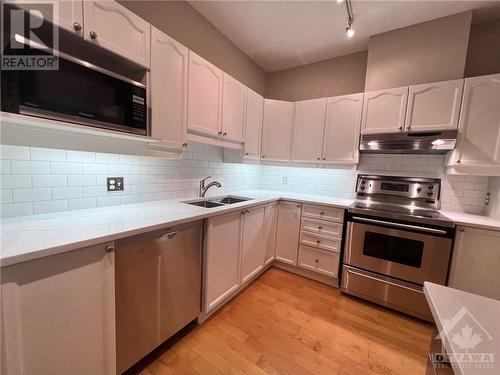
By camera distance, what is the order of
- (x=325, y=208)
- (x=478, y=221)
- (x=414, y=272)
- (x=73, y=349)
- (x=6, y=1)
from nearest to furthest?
(x=6, y=1)
(x=73, y=349)
(x=478, y=221)
(x=414, y=272)
(x=325, y=208)

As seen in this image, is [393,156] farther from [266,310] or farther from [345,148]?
[266,310]

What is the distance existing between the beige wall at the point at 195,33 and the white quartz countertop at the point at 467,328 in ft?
8.07

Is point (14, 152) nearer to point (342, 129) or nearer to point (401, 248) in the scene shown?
point (342, 129)

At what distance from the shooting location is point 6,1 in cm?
83

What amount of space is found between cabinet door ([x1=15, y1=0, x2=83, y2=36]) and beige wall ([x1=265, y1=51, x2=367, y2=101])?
8.55 ft

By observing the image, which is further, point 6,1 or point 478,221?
point 478,221

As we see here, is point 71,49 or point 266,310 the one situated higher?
point 71,49

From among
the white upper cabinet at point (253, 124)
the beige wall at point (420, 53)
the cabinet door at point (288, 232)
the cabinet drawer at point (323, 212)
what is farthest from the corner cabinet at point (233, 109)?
the beige wall at point (420, 53)

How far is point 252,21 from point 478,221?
2830mm

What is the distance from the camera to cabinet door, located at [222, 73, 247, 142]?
6.80 ft

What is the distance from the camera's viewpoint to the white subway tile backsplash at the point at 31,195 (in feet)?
3.69

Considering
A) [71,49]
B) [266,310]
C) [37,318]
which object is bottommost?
[266,310]

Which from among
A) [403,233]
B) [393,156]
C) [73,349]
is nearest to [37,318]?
[73,349]
